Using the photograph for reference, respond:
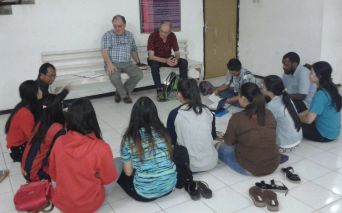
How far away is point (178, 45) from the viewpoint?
5762 millimetres

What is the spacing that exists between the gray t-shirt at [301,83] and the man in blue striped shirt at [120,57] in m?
2.11

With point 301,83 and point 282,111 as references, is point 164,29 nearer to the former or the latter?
point 301,83

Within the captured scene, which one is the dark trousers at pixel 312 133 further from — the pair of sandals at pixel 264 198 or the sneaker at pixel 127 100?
the sneaker at pixel 127 100

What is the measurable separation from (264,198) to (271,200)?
6cm

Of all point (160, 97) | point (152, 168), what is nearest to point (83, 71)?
point (160, 97)

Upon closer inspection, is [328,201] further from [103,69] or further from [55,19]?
[55,19]

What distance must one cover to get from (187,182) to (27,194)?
1.16 m

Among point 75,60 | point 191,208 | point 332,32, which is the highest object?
point 332,32

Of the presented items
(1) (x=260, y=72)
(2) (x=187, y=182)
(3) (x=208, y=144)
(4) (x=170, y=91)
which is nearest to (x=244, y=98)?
(3) (x=208, y=144)

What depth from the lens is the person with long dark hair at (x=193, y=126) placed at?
2648 mm

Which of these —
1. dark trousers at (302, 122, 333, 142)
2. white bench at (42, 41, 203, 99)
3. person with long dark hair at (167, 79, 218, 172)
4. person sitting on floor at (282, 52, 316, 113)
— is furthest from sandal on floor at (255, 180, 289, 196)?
white bench at (42, 41, 203, 99)

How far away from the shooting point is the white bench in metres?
4.74

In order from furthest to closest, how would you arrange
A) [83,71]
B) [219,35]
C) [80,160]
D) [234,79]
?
[219,35], [83,71], [234,79], [80,160]

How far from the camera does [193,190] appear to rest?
2549 millimetres
